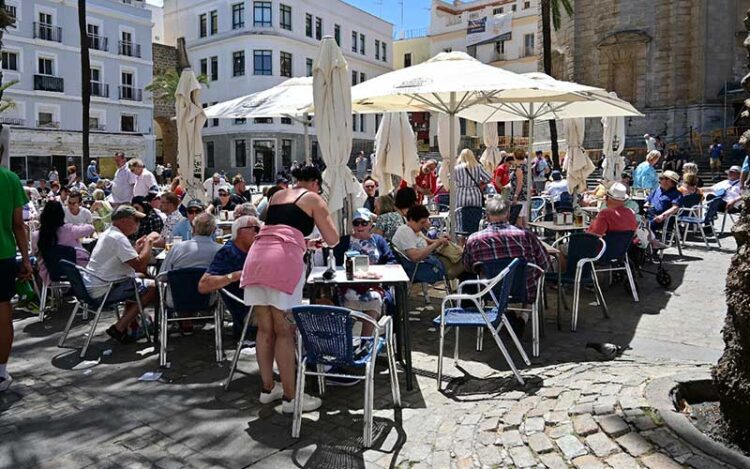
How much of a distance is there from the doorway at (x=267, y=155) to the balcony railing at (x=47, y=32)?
43.4 ft

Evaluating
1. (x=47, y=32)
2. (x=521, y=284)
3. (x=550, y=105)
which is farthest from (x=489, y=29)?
(x=521, y=284)

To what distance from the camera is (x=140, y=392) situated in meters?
4.98

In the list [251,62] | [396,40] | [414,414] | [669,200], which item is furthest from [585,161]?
[396,40]

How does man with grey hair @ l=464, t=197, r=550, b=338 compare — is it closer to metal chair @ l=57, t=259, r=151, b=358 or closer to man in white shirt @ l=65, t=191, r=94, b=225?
metal chair @ l=57, t=259, r=151, b=358

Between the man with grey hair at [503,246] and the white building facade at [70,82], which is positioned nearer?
the man with grey hair at [503,246]

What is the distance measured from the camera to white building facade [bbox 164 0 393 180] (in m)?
42.7

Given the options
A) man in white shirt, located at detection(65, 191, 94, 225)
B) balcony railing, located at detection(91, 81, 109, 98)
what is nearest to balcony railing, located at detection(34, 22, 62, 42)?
balcony railing, located at detection(91, 81, 109, 98)

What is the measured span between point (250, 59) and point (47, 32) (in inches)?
483

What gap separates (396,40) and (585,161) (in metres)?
52.8

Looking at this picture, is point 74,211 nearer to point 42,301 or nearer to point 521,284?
point 42,301

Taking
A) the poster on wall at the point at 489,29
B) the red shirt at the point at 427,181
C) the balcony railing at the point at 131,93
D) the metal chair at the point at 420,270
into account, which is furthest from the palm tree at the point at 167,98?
the metal chair at the point at 420,270

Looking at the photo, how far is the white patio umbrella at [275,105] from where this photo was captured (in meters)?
9.55

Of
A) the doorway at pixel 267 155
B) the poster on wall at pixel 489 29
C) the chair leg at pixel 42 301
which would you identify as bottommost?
the chair leg at pixel 42 301

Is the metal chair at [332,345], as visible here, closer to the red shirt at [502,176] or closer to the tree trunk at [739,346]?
the tree trunk at [739,346]
